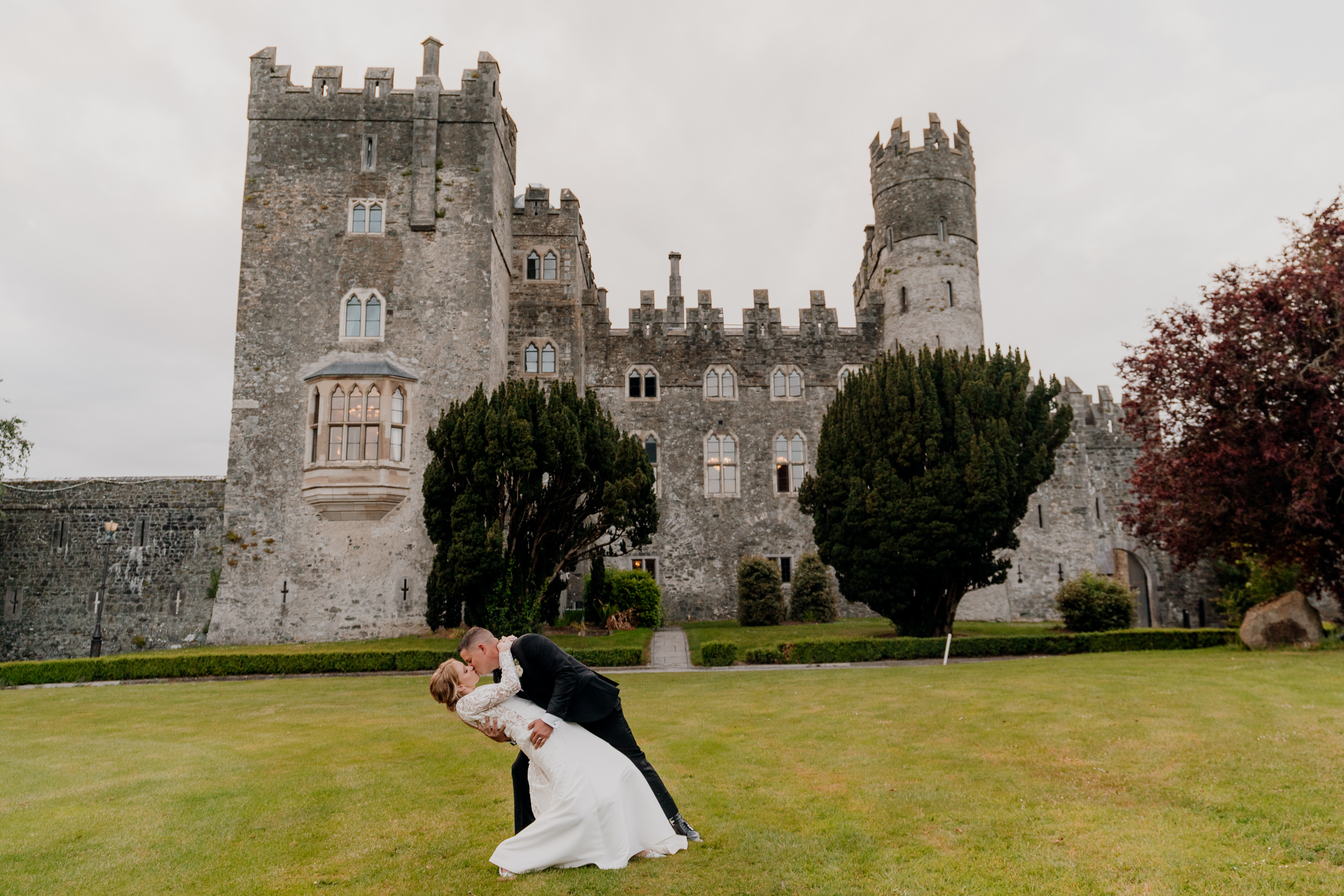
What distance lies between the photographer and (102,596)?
83.0 ft

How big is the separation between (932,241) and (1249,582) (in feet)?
54.7

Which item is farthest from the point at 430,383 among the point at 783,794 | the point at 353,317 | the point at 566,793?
the point at 566,793

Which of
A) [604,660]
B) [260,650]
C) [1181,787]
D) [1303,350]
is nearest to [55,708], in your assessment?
[260,650]

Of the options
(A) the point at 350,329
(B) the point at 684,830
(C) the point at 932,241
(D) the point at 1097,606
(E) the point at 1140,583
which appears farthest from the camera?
(E) the point at 1140,583

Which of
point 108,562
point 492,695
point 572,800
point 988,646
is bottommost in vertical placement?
point 988,646

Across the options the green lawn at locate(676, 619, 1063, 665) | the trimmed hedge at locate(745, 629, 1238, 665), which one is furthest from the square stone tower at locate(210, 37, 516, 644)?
the trimmed hedge at locate(745, 629, 1238, 665)

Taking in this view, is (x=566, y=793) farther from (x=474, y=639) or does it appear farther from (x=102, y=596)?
(x=102, y=596)

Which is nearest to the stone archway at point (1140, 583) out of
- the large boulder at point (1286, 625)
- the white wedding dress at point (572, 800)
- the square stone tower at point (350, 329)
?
the large boulder at point (1286, 625)

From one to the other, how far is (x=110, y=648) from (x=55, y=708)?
1439 cm

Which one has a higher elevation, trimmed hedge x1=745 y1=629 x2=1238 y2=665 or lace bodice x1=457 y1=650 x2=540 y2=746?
lace bodice x1=457 y1=650 x2=540 y2=746

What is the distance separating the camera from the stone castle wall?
27375mm

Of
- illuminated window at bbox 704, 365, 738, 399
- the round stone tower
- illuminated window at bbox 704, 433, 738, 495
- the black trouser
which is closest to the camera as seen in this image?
the black trouser

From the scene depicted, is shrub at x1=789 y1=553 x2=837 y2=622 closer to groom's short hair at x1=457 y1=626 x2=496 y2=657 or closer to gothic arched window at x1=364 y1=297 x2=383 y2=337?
gothic arched window at x1=364 y1=297 x2=383 y2=337

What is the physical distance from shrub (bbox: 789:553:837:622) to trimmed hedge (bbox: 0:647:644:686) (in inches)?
498
